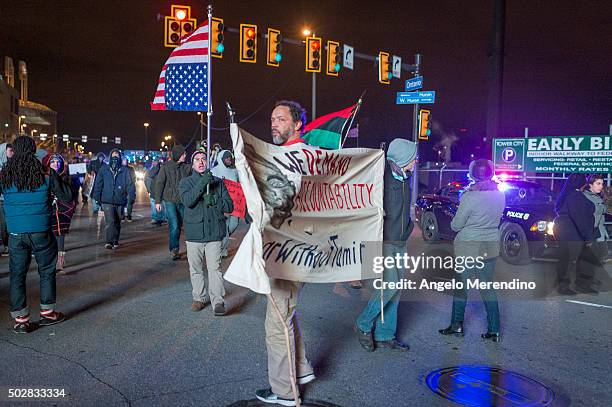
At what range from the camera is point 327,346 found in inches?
219

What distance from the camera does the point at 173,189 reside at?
34.7 feet

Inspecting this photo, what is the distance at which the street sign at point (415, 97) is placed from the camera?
1920cm

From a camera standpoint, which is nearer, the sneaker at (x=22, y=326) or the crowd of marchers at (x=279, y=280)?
the crowd of marchers at (x=279, y=280)

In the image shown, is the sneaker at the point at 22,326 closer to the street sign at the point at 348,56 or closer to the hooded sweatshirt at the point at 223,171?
the hooded sweatshirt at the point at 223,171

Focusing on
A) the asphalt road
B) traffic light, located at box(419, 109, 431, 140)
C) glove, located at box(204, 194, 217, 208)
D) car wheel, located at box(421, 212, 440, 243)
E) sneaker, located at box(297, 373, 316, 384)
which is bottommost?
the asphalt road

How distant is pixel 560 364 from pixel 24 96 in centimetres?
15560

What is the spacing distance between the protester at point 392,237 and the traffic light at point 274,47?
45.6ft

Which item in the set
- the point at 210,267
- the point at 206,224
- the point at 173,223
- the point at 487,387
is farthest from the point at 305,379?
the point at 173,223

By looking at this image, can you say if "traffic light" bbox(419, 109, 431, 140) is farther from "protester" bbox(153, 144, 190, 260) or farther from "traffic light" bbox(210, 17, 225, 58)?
"protester" bbox(153, 144, 190, 260)

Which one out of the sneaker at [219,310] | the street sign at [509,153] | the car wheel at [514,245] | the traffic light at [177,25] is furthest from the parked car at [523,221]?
the street sign at [509,153]

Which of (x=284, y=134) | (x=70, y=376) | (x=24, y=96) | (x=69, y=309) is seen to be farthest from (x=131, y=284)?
(x=24, y=96)

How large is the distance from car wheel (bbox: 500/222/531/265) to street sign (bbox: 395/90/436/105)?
9.07m

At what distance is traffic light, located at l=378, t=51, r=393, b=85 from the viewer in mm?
20734

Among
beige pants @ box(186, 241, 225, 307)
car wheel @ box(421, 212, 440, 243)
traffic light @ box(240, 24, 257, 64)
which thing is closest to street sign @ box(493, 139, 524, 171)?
car wheel @ box(421, 212, 440, 243)
